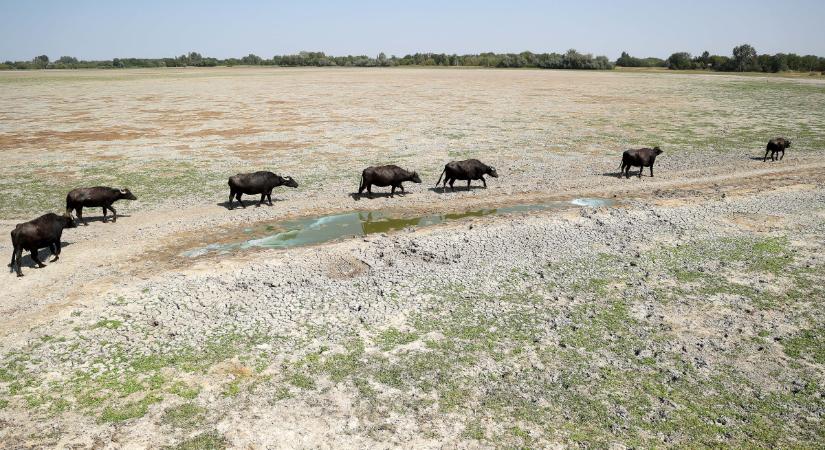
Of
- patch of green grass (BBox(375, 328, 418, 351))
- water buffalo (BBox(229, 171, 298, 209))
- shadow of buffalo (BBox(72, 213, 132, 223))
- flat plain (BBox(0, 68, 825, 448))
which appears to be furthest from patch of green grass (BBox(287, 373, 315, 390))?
shadow of buffalo (BBox(72, 213, 132, 223))

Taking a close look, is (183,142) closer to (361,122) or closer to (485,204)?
(361,122)

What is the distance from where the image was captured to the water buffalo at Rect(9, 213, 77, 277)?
11.8 metres

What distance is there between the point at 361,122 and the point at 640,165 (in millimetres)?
20775

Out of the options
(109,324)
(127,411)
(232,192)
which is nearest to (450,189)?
(232,192)

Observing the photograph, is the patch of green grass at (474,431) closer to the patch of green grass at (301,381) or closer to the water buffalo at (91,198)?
the patch of green grass at (301,381)

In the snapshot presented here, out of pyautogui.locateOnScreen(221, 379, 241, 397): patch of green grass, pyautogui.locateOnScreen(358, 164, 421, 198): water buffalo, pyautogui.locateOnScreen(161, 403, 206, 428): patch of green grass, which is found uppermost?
pyautogui.locateOnScreen(358, 164, 421, 198): water buffalo

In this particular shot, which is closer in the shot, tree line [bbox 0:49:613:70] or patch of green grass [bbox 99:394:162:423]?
patch of green grass [bbox 99:394:162:423]

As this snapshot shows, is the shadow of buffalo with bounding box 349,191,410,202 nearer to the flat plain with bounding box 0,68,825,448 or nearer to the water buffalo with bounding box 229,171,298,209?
the flat plain with bounding box 0,68,825,448

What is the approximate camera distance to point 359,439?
7.04 metres

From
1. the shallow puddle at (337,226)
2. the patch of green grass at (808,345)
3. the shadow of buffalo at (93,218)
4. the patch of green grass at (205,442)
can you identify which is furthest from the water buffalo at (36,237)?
the patch of green grass at (808,345)

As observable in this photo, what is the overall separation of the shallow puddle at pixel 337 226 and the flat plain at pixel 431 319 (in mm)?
518

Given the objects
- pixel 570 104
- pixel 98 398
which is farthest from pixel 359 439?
pixel 570 104

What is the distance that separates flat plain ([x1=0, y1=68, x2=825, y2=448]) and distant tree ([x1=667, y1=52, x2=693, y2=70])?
405ft

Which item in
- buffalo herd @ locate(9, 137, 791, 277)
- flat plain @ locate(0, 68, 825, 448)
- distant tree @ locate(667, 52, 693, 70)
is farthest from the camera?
distant tree @ locate(667, 52, 693, 70)
